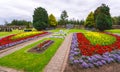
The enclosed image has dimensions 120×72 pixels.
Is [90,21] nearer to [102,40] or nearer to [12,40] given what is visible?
[102,40]

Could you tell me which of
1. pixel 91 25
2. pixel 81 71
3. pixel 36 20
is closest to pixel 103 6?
pixel 91 25

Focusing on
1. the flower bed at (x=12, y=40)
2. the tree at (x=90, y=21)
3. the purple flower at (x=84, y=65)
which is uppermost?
the tree at (x=90, y=21)

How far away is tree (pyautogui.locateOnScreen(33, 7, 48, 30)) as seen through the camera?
4075 centimetres

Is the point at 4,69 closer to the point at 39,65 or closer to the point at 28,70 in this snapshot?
the point at 28,70

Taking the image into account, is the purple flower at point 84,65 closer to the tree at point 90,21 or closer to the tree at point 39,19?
the tree at point 39,19

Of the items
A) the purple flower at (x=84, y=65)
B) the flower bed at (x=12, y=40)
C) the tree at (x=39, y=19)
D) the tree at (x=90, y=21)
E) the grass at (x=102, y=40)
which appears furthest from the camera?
the tree at (x=90, y=21)

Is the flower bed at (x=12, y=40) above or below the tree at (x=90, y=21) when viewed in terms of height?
below

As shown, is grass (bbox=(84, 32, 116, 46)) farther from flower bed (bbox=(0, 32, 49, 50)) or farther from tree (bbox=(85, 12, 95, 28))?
tree (bbox=(85, 12, 95, 28))

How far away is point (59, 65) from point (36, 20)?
35178 mm

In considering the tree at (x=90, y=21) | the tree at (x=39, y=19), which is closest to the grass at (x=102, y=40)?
the tree at (x=39, y=19)

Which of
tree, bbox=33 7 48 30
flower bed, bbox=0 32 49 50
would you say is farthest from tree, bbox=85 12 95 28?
flower bed, bbox=0 32 49 50

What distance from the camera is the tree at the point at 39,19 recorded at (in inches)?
1604

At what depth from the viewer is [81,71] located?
715 centimetres

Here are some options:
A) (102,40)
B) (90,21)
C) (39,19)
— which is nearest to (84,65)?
(102,40)
